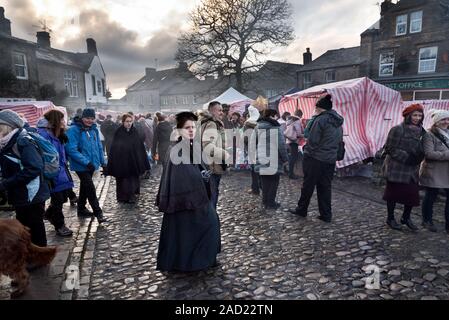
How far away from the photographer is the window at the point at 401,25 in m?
25.2

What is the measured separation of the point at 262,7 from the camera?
2645 cm

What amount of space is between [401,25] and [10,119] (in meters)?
29.4

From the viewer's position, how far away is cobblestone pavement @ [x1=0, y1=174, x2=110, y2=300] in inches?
131

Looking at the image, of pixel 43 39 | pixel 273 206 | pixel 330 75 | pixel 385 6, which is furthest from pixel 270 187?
pixel 43 39

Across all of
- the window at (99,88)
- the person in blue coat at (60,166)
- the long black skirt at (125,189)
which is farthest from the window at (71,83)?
the person in blue coat at (60,166)

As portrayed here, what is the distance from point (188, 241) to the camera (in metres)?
3.67

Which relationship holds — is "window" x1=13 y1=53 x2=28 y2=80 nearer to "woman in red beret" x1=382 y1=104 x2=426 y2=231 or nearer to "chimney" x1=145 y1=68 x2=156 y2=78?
"woman in red beret" x1=382 y1=104 x2=426 y2=231

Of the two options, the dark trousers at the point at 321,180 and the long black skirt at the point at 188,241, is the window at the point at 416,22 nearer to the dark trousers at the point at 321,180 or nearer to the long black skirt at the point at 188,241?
the dark trousers at the point at 321,180

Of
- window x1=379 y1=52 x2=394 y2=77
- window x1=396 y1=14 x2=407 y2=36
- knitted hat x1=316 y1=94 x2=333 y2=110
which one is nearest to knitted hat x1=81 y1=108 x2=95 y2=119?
knitted hat x1=316 y1=94 x2=333 y2=110

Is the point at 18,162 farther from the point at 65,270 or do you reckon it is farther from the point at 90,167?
the point at 90,167

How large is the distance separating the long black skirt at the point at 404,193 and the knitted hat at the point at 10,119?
520 cm

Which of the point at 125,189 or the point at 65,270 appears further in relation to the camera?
the point at 125,189
